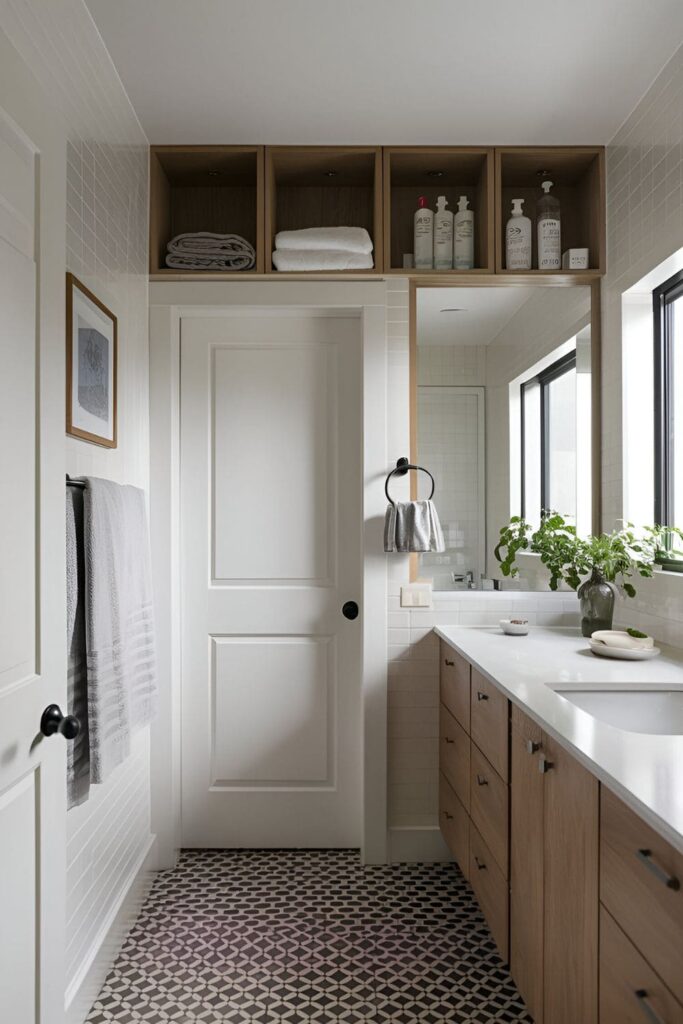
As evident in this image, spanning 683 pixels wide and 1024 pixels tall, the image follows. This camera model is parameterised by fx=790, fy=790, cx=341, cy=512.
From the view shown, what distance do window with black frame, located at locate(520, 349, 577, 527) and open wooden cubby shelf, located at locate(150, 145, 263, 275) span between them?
1.16 meters

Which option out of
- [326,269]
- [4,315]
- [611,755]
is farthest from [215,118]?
[611,755]

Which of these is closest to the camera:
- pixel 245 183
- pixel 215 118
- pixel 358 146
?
pixel 215 118

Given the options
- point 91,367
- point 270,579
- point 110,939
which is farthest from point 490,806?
point 91,367

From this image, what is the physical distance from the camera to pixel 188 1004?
2.08 metres

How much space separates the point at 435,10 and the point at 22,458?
5.43 feet

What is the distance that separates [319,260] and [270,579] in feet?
3.94

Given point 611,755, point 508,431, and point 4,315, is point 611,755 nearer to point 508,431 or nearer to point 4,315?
point 4,315

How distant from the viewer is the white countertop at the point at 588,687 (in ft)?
3.81

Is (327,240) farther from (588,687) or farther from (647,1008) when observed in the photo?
(647,1008)

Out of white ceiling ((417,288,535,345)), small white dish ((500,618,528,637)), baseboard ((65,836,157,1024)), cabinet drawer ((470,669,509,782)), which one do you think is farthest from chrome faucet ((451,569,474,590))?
baseboard ((65,836,157,1024))

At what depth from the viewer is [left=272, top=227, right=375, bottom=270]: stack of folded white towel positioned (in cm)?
286

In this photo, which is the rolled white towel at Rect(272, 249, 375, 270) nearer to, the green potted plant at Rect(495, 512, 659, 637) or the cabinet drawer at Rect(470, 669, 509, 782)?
the green potted plant at Rect(495, 512, 659, 637)

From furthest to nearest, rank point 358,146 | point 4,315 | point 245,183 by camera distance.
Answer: point 245,183
point 358,146
point 4,315

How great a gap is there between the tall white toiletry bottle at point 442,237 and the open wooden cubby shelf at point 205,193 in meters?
0.65
